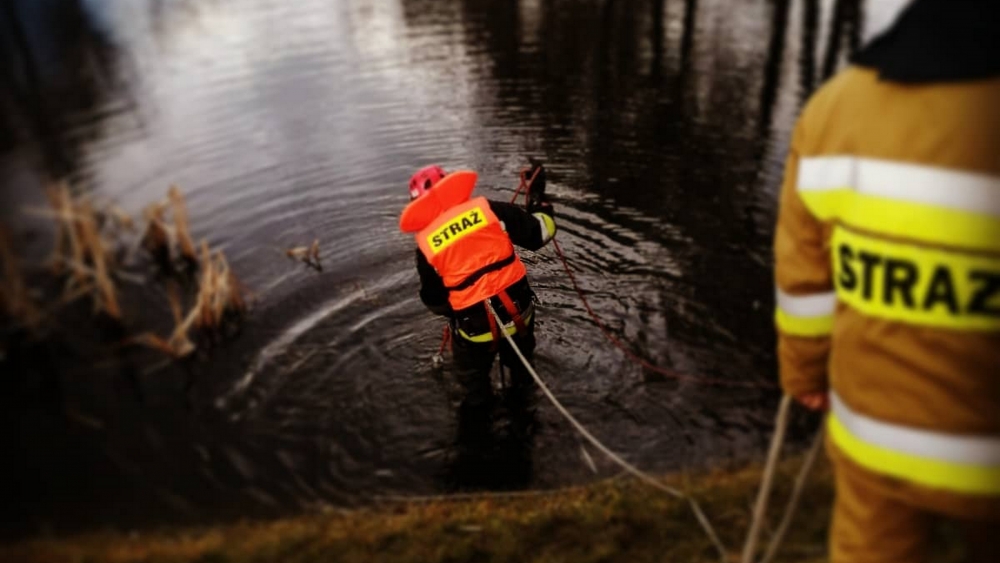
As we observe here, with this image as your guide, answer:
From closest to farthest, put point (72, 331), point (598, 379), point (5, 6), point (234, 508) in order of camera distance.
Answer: point (234, 508) → point (598, 379) → point (72, 331) → point (5, 6)

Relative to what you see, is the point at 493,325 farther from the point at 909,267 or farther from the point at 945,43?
the point at 945,43

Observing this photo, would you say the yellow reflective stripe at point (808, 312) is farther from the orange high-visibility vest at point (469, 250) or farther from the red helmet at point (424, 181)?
the red helmet at point (424, 181)

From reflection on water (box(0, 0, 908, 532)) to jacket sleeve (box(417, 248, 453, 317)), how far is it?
1.02m

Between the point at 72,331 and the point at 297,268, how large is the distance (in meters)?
2.33

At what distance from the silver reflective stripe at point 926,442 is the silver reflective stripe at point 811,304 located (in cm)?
33

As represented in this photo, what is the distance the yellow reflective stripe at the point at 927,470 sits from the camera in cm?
186

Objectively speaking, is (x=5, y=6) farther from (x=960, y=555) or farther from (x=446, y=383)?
(x=960, y=555)

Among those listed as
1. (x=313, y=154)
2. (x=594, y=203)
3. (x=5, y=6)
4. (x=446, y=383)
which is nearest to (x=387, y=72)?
(x=313, y=154)

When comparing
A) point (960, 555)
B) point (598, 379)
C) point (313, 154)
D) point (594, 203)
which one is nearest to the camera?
point (960, 555)

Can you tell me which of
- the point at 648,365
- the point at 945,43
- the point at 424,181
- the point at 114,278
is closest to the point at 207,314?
the point at 114,278

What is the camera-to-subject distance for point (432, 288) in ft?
15.6

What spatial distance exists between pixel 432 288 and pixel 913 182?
11.2 ft

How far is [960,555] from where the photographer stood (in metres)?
3.18

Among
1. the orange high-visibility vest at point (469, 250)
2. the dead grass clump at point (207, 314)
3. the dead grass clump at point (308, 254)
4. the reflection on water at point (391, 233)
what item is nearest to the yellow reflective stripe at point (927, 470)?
the reflection on water at point (391, 233)
